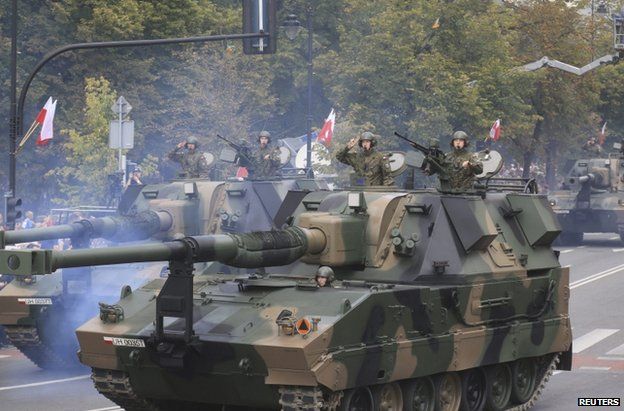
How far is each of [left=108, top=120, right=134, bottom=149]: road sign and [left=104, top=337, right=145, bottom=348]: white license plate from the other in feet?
51.1

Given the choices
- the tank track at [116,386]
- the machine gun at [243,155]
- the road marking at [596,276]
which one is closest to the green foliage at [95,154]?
the machine gun at [243,155]

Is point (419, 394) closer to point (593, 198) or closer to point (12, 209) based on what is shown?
point (12, 209)

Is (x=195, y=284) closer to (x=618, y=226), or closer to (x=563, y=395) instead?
(x=563, y=395)

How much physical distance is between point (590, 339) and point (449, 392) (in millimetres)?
8379

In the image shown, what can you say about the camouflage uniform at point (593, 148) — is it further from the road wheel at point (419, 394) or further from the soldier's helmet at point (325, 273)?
the soldier's helmet at point (325, 273)

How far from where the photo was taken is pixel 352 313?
15539 millimetres

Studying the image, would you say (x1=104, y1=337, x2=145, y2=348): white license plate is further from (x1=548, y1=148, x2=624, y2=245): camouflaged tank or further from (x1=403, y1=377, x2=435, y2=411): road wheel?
(x1=548, y1=148, x2=624, y2=245): camouflaged tank

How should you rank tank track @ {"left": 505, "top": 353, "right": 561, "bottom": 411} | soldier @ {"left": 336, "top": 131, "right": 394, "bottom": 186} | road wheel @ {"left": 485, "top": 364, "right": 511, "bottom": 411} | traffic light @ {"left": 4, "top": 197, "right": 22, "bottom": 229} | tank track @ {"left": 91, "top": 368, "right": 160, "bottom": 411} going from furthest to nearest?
traffic light @ {"left": 4, "top": 197, "right": 22, "bottom": 229} → soldier @ {"left": 336, "top": 131, "right": 394, "bottom": 186} → tank track @ {"left": 505, "top": 353, "right": 561, "bottom": 411} → road wheel @ {"left": 485, "top": 364, "right": 511, "bottom": 411} → tank track @ {"left": 91, "top": 368, "right": 160, "bottom": 411}

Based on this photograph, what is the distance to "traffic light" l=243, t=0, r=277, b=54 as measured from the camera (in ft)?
82.3

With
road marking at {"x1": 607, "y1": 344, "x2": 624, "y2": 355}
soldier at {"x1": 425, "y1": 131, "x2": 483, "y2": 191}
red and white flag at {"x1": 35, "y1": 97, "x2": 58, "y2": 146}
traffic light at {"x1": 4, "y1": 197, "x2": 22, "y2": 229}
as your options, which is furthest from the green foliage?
soldier at {"x1": 425, "y1": 131, "x2": 483, "y2": 191}

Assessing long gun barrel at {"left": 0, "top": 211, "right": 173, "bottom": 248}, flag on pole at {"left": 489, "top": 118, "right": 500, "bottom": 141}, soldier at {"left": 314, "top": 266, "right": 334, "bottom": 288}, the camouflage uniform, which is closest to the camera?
soldier at {"left": 314, "top": 266, "right": 334, "bottom": 288}

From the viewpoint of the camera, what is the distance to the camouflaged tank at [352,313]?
15.2 m

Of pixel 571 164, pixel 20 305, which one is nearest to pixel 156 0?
pixel 571 164

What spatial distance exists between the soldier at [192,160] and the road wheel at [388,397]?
38.3 feet
